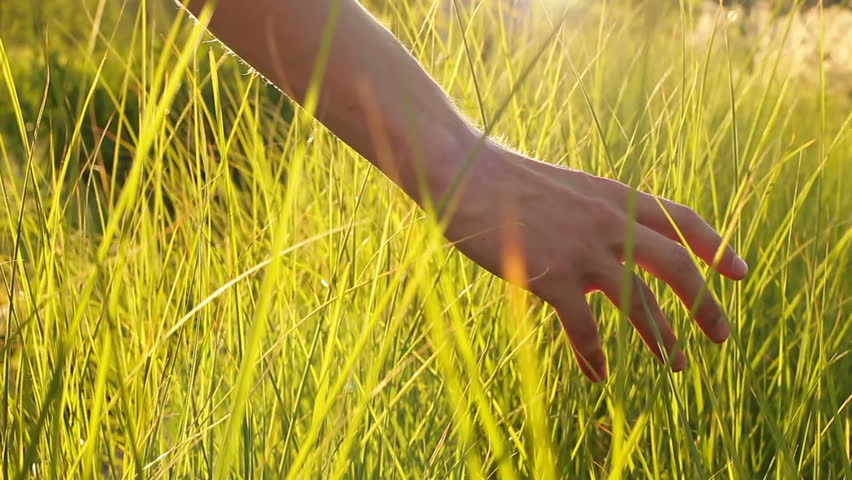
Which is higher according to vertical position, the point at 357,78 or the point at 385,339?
the point at 357,78

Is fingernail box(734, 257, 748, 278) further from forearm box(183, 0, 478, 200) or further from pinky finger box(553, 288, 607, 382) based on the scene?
forearm box(183, 0, 478, 200)

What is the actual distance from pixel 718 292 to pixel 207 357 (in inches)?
27.4

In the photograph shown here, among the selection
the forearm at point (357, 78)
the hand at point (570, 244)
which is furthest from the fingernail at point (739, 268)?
the forearm at point (357, 78)

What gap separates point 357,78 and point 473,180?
12 cm

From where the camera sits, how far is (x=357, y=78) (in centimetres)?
68

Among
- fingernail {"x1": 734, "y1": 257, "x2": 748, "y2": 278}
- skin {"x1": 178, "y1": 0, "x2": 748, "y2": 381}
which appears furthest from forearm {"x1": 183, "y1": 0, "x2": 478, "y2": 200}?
fingernail {"x1": 734, "y1": 257, "x2": 748, "y2": 278}

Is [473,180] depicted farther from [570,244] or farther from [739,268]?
[739,268]

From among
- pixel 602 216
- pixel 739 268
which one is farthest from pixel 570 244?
pixel 739 268

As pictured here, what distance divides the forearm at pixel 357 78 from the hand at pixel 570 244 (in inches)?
1.5

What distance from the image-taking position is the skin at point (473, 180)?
2.19ft

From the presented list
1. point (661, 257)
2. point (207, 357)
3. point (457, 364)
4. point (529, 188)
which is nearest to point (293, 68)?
point (529, 188)

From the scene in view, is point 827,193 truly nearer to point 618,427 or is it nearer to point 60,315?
point 618,427

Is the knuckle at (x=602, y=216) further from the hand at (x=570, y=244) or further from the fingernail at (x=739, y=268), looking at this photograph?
the fingernail at (x=739, y=268)

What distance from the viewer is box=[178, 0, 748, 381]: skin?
2.19 feet
